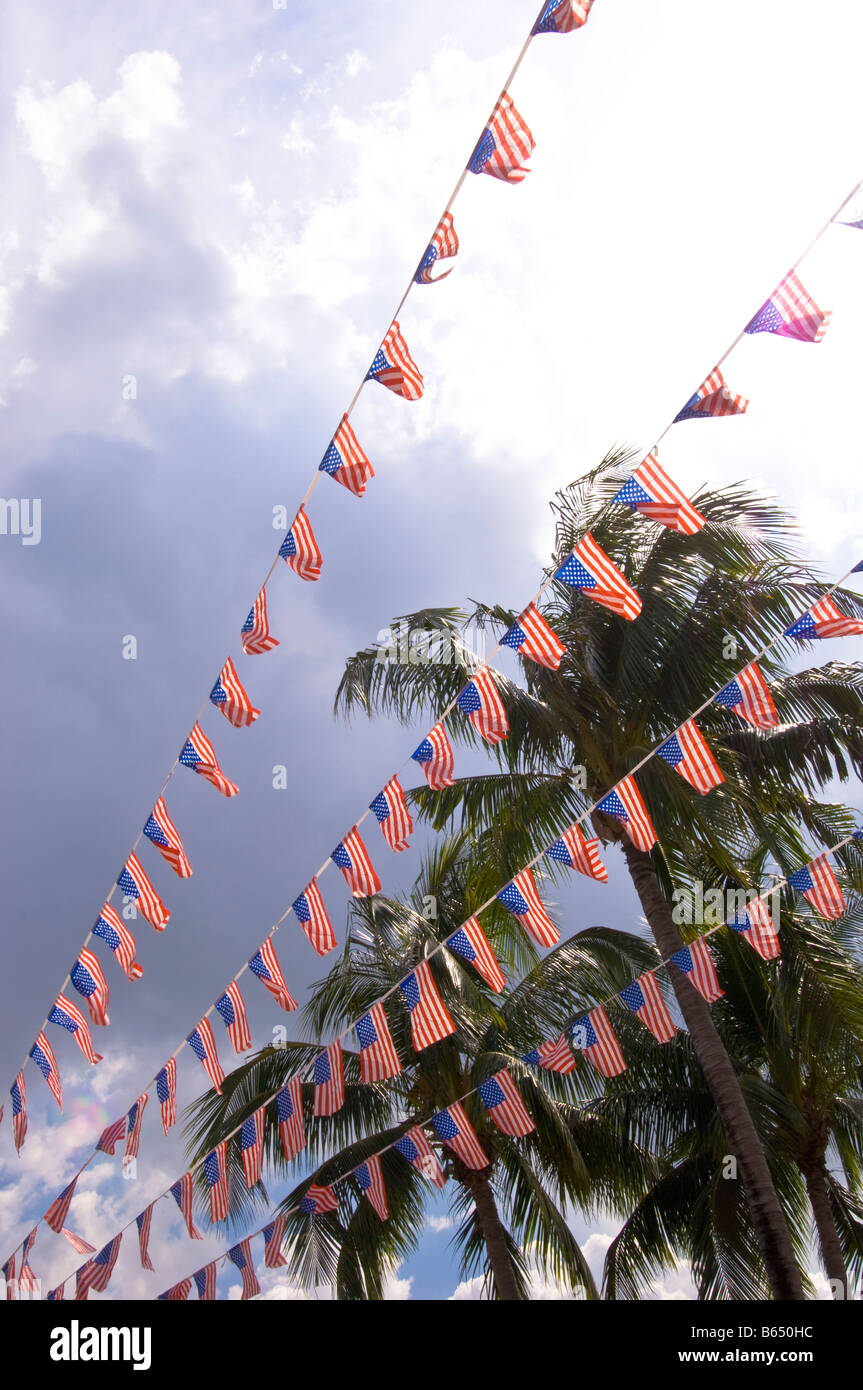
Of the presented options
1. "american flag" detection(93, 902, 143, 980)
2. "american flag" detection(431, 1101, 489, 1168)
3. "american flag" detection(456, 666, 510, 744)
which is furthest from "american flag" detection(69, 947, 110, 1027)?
"american flag" detection(456, 666, 510, 744)

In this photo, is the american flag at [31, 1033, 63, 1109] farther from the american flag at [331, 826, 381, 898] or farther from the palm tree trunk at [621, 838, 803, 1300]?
the palm tree trunk at [621, 838, 803, 1300]

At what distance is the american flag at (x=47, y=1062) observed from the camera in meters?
13.6

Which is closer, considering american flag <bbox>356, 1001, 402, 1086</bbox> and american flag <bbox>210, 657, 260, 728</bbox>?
american flag <bbox>210, 657, 260, 728</bbox>

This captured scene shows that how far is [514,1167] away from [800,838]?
6.99 m

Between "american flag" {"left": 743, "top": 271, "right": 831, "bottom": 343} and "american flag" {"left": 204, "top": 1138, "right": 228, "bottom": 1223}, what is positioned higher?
"american flag" {"left": 743, "top": 271, "right": 831, "bottom": 343}

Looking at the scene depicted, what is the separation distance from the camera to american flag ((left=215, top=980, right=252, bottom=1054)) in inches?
481

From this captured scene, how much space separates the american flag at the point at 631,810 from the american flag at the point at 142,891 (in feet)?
17.4

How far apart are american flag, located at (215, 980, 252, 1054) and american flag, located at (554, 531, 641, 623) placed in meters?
6.34

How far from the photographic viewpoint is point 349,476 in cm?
850

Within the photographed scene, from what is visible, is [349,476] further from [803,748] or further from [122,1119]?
[122,1119]

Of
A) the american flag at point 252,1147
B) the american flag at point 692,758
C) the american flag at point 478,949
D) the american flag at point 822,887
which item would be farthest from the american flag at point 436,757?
the american flag at point 252,1147

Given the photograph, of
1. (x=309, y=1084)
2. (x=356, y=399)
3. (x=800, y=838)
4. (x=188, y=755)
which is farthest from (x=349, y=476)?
(x=309, y=1084)

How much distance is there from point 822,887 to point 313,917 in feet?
17.9

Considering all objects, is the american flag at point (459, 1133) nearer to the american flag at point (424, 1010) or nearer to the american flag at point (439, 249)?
the american flag at point (424, 1010)
